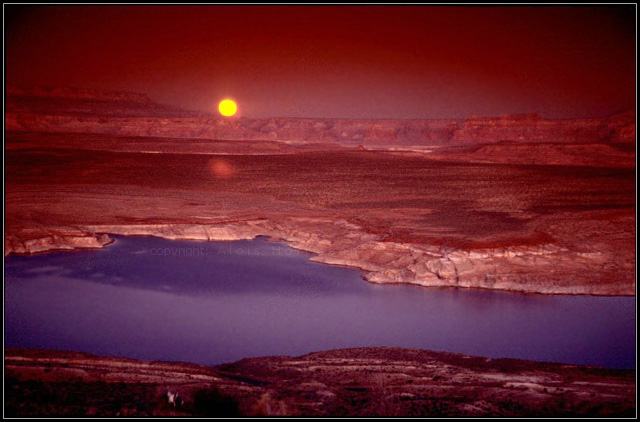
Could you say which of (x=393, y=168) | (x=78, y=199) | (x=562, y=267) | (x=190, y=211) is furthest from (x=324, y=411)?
(x=393, y=168)

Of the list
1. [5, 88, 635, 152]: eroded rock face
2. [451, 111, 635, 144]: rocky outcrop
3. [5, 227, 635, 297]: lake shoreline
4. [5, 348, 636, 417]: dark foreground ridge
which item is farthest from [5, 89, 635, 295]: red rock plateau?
[5, 88, 635, 152]: eroded rock face

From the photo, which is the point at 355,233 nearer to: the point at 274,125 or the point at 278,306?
the point at 278,306

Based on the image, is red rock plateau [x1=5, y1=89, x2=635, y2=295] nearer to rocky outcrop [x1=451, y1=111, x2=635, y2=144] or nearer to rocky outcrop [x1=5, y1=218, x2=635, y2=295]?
rocky outcrop [x1=5, y1=218, x2=635, y2=295]

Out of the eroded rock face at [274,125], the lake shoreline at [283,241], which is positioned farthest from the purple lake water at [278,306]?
the eroded rock face at [274,125]

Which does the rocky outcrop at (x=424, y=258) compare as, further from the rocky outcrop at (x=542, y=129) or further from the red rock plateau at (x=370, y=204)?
the rocky outcrop at (x=542, y=129)

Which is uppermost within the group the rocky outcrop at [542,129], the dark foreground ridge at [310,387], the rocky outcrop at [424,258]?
the rocky outcrop at [542,129]

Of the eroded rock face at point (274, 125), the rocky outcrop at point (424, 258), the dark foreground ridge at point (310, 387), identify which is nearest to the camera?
the dark foreground ridge at point (310, 387)

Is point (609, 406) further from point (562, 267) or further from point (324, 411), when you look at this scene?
point (562, 267)

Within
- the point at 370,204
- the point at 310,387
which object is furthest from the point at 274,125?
the point at 310,387
